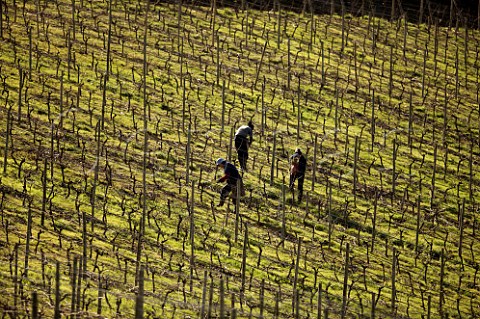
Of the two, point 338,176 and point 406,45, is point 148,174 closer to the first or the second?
point 338,176

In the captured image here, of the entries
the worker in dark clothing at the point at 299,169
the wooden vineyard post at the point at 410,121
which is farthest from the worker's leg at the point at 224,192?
the wooden vineyard post at the point at 410,121

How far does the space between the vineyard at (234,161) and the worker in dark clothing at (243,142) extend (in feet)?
1.32

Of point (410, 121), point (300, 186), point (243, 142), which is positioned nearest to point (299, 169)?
point (300, 186)

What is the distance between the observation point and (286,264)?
27.1 metres

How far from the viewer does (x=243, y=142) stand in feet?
104

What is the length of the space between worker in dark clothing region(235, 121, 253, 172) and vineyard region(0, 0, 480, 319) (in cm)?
40

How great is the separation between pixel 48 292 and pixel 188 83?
15613 mm

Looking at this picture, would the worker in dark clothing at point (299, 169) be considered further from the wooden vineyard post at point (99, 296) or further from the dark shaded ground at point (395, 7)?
the dark shaded ground at point (395, 7)

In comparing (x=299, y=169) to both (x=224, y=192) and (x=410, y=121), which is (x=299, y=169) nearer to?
(x=224, y=192)

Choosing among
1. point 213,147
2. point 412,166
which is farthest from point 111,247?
point 412,166

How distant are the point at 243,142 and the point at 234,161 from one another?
826 mm

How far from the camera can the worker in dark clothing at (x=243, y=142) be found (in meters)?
31.6

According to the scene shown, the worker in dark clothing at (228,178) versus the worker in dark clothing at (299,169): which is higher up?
the worker in dark clothing at (299,169)

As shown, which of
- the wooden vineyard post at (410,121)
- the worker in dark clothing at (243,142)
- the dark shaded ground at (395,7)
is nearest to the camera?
the worker in dark clothing at (243,142)
